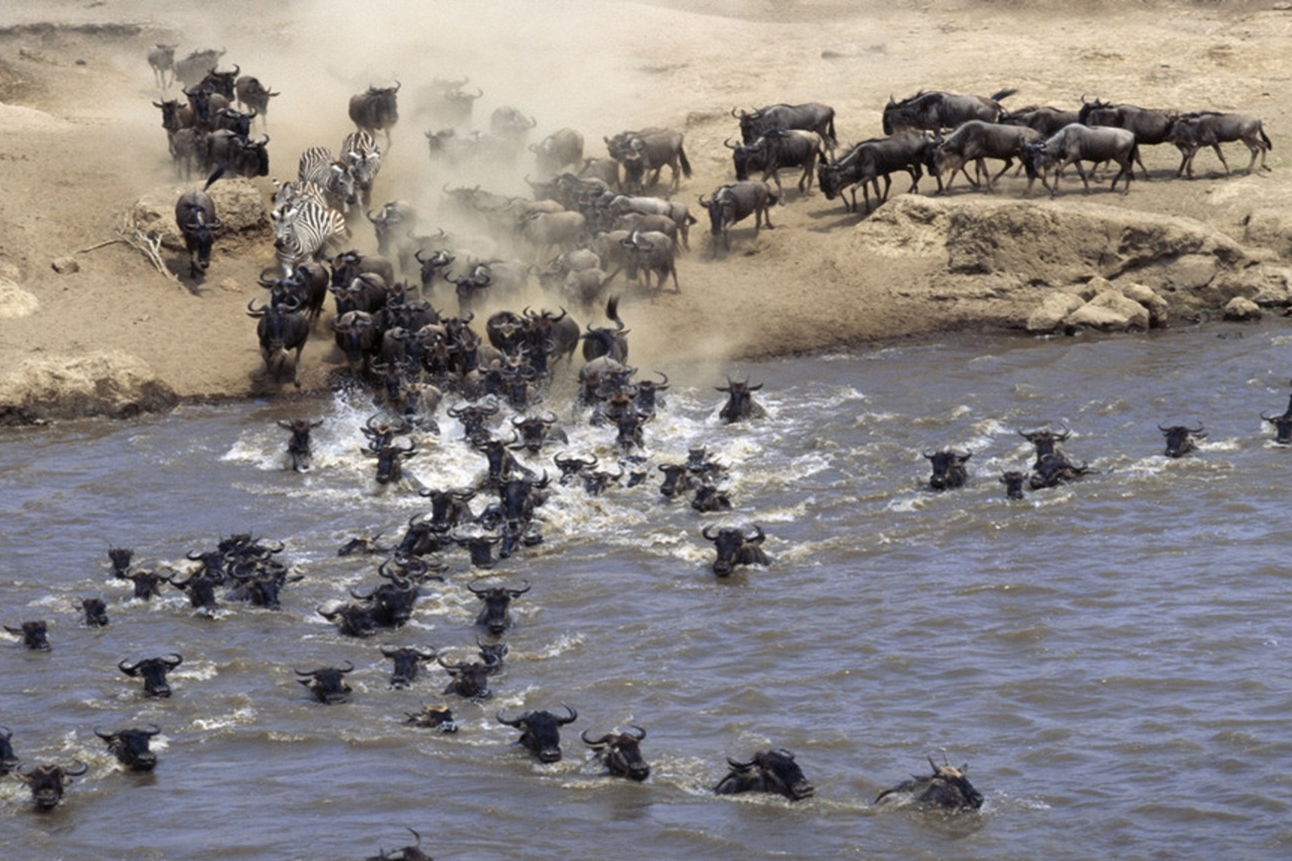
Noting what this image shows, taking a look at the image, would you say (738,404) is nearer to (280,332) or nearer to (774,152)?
(280,332)

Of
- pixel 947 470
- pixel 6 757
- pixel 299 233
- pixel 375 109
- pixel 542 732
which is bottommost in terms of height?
pixel 6 757

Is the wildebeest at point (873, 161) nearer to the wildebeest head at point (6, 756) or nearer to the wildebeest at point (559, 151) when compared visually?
the wildebeest at point (559, 151)

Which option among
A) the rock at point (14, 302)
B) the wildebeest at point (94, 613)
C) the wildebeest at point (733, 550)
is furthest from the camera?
the rock at point (14, 302)

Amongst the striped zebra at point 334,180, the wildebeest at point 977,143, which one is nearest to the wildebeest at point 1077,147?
the wildebeest at point 977,143

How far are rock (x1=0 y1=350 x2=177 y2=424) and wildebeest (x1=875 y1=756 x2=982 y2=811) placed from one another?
44.2ft

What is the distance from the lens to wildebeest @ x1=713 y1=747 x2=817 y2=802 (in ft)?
37.5

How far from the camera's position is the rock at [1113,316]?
23.7m

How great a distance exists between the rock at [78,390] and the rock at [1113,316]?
12.1 meters

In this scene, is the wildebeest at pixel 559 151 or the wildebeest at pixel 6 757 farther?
the wildebeest at pixel 559 151

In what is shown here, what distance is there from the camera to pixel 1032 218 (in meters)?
25.0

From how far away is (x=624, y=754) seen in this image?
11750 millimetres

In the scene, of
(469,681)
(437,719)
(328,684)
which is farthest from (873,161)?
(437,719)

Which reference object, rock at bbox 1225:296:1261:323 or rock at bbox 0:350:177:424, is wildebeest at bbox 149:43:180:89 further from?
rock at bbox 1225:296:1261:323

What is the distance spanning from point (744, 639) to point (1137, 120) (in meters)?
15.7
